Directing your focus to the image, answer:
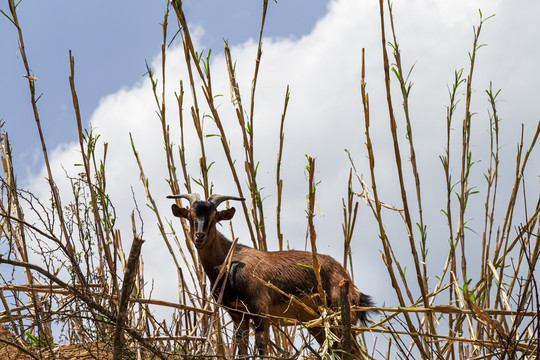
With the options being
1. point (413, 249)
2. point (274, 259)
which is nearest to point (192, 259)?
point (274, 259)

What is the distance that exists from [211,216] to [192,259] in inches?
13.7

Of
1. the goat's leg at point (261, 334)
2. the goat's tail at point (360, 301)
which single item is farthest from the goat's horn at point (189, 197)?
the goat's tail at point (360, 301)

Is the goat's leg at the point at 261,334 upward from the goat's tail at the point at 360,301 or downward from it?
downward

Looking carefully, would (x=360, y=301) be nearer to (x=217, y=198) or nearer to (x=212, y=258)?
(x=212, y=258)

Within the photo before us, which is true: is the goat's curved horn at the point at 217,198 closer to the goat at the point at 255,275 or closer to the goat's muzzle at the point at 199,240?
the goat at the point at 255,275

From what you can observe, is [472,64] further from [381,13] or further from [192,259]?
[192,259]

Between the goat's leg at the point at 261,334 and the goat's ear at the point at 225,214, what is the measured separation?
31.5 inches

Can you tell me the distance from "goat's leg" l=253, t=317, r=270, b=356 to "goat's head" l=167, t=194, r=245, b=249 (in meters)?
0.70

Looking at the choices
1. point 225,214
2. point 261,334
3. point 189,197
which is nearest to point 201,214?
point 189,197

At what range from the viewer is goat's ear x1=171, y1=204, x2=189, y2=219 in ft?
16.3

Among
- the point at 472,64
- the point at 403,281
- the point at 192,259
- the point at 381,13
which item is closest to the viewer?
the point at 381,13

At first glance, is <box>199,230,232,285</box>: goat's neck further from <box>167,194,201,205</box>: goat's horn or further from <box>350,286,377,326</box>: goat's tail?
<box>350,286,377,326</box>: goat's tail

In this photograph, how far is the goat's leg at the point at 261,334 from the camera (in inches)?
189

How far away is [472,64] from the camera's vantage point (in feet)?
13.6
